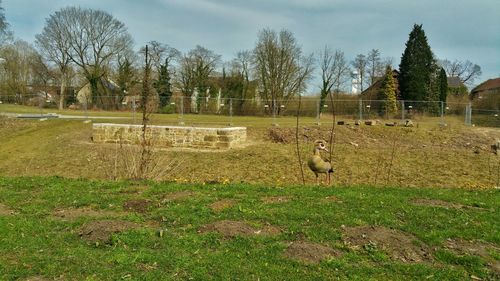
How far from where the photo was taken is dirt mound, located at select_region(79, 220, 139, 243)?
15.0 ft

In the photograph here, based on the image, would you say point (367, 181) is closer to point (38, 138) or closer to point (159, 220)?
point (159, 220)

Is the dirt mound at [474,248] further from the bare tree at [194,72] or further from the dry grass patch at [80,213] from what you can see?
the bare tree at [194,72]

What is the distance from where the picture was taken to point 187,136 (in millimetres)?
16438

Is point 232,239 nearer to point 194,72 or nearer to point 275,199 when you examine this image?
point 275,199

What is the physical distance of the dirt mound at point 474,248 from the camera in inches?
171

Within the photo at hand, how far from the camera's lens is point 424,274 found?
13.0 ft

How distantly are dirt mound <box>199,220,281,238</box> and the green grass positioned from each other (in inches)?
4.0

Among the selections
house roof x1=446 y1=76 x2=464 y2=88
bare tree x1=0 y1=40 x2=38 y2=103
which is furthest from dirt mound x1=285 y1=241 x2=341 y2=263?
house roof x1=446 y1=76 x2=464 y2=88

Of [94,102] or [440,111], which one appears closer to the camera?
[440,111]

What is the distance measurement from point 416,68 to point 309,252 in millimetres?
40480

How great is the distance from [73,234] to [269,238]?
7.06ft

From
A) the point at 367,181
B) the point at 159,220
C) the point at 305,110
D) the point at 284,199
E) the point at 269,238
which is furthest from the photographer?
the point at 305,110

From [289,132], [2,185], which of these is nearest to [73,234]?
[2,185]

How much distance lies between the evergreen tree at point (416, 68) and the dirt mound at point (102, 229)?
39975 millimetres
